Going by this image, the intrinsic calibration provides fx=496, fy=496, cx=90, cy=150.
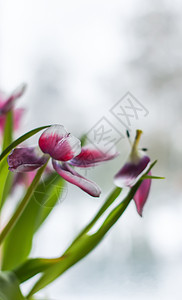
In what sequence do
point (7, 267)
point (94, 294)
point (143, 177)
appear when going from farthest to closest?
point (94, 294) → point (7, 267) → point (143, 177)

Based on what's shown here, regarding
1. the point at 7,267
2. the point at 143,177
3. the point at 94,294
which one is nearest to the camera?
the point at 143,177

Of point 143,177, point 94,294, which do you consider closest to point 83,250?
point 143,177

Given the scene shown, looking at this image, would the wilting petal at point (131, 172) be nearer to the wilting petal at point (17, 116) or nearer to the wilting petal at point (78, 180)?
the wilting petal at point (78, 180)

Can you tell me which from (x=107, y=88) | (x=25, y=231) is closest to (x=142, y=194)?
(x=25, y=231)

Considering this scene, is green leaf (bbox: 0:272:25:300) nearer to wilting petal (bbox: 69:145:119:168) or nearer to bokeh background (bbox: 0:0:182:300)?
wilting petal (bbox: 69:145:119:168)

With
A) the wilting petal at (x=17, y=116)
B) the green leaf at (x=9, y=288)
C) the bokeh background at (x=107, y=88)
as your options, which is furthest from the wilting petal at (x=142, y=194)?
the bokeh background at (x=107, y=88)

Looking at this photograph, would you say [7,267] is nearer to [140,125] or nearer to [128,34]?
[140,125]

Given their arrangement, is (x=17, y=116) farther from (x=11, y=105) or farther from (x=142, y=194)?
(x=142, y=194)
